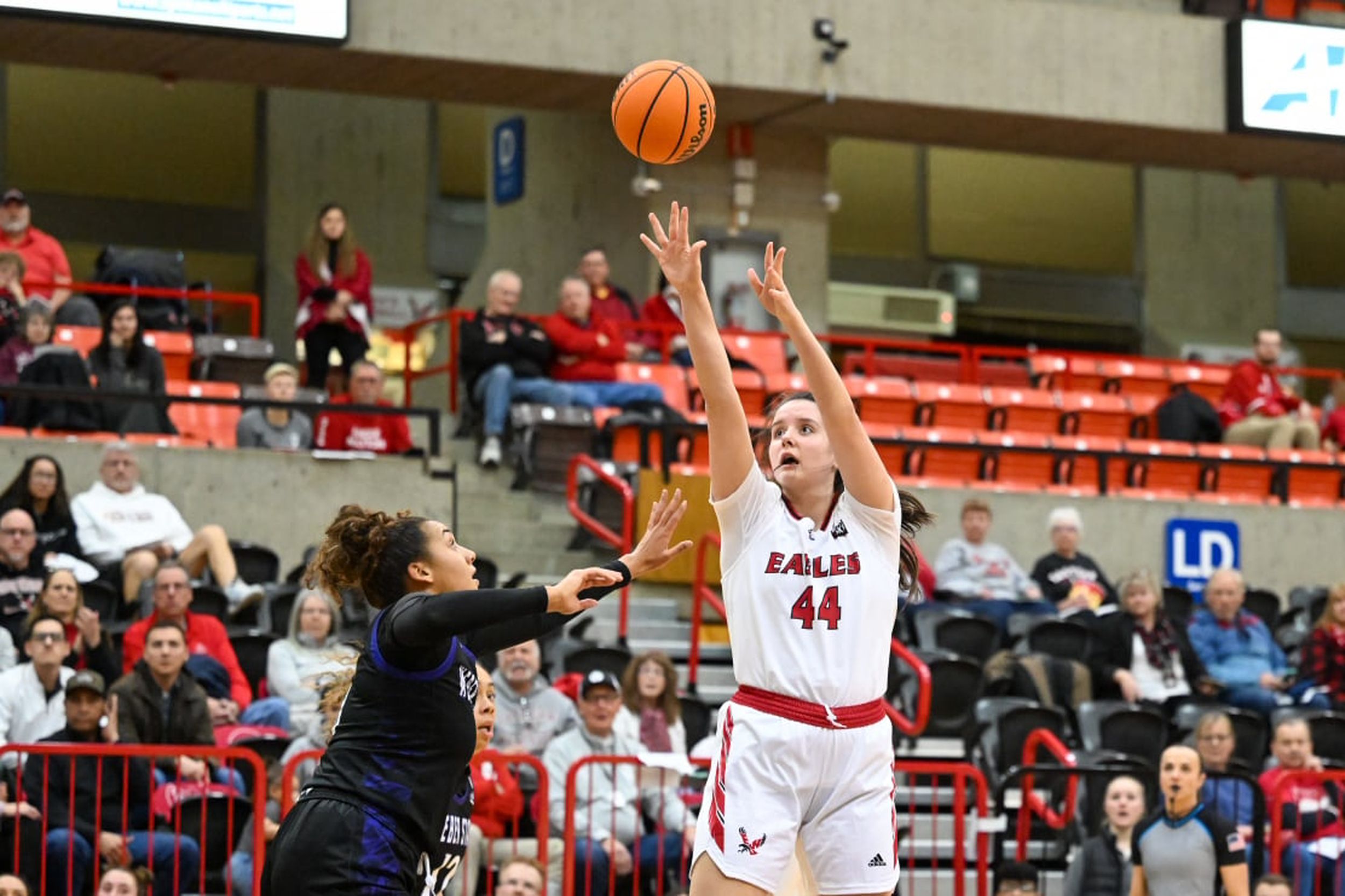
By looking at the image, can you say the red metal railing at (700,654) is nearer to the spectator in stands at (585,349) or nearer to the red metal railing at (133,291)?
the spectator in stands at (585,349)

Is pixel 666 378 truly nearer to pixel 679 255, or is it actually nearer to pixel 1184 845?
pixel 1184 845

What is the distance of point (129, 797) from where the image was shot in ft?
30.6

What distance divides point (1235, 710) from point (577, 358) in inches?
231

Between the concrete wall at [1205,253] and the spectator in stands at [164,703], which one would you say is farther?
the concrete wall at [1205,253]

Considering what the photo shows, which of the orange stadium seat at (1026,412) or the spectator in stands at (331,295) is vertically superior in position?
the spectator in stands at (331,295)

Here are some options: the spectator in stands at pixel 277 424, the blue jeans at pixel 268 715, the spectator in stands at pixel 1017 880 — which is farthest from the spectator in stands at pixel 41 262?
the spectator in stands at pixel 1017 880

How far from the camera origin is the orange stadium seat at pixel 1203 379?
2045 centimetres

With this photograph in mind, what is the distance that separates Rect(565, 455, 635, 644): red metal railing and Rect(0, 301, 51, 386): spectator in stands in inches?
138

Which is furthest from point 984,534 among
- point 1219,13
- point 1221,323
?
point 1221,323

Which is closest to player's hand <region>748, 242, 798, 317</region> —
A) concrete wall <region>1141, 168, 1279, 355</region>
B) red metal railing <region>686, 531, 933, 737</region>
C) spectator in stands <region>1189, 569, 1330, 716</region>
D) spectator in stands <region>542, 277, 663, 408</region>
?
red metal railing <region>686, 531, 933, 737</region>

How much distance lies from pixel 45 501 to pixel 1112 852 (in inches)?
238

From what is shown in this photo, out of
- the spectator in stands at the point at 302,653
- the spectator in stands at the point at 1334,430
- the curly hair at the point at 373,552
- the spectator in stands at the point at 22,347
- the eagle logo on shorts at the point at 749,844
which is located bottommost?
the eagle logo on shorts at the point at 749,844

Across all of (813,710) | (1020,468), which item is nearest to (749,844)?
(813,710)

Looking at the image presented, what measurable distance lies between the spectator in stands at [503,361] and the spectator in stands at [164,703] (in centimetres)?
577
